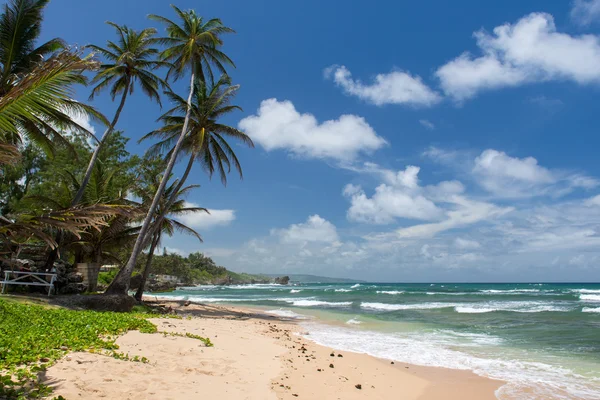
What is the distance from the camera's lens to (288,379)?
643cm

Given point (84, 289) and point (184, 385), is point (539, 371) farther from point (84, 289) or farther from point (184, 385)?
point (84, 289)

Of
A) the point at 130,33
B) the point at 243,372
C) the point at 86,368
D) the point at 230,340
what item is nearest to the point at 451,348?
the point at 230,340

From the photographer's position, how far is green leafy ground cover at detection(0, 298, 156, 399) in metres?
4.04

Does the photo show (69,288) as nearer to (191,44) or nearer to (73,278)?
(73,278)

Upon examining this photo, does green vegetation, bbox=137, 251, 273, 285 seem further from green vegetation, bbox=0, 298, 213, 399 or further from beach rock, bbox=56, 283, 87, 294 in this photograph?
green vegetation, bbox=0, 298, 213, 399

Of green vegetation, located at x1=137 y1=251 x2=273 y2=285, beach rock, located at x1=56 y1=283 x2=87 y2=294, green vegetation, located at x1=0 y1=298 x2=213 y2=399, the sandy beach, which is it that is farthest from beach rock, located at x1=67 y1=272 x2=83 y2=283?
green vegetation, located at x1=137 y1=251 x2=273 y2=285

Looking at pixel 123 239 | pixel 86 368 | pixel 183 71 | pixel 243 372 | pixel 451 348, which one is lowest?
pixel 451 348

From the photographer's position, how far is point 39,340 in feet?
18.8

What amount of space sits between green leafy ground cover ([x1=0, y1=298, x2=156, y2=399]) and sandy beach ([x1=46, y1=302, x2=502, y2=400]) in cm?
23

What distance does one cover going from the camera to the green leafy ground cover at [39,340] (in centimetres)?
404

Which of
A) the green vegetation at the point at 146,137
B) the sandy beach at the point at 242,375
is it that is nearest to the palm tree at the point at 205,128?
the green vegetation at the point at 146,137

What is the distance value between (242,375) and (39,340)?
3252 millimetres

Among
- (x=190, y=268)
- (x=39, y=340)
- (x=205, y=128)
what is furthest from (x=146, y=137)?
(x=190, y=268)

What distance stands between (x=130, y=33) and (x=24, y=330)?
50.2ft
